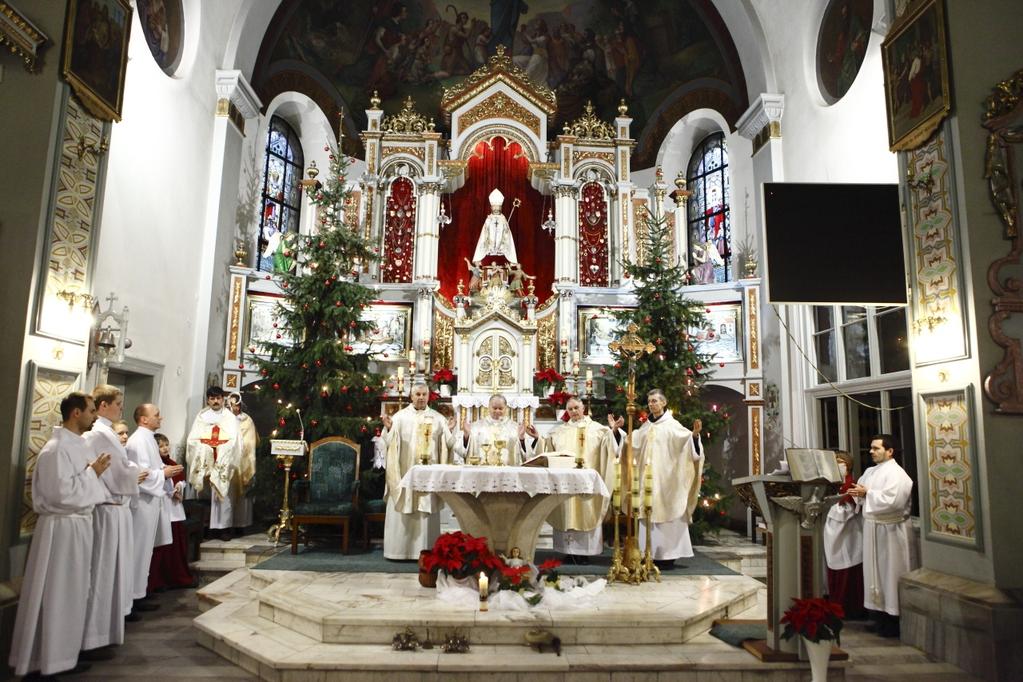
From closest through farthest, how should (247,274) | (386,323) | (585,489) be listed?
Result: 1. (585,489)
2. (247,274)
3. (386,323)

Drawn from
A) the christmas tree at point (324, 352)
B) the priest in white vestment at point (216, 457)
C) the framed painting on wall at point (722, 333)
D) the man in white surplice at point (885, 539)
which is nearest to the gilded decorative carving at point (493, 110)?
the christmas tree at point (324, 352)

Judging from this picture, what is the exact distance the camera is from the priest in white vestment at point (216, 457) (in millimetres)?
9242

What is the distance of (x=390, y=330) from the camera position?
12.3 m

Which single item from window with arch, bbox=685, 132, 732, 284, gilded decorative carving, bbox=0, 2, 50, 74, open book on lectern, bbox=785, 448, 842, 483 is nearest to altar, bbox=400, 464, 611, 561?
open book on lectern, bbox=785, 448, 842, 483

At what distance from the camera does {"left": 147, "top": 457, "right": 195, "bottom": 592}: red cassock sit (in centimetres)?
744

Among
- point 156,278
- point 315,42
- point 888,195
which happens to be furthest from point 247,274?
point 888,195

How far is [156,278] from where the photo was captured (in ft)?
30.9

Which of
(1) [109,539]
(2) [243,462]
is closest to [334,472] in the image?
(2) [243,462]

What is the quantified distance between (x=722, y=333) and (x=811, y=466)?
6894 millimetres

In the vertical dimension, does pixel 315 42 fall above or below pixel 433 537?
above

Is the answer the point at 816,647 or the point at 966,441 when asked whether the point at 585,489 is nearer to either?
the point at 816,647

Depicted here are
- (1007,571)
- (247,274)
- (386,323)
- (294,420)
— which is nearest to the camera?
(1007,571)

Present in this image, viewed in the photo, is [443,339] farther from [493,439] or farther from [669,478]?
[669,478]

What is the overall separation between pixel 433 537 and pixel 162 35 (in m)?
7.69
